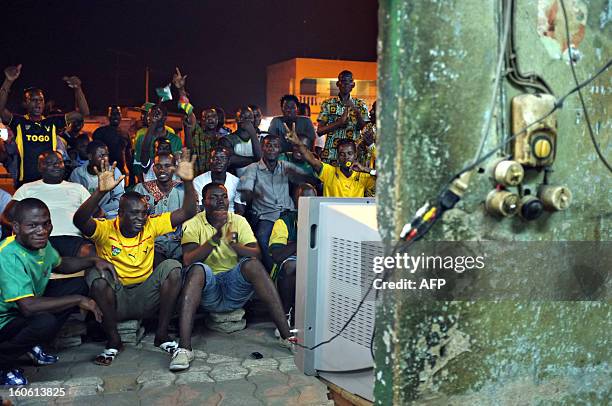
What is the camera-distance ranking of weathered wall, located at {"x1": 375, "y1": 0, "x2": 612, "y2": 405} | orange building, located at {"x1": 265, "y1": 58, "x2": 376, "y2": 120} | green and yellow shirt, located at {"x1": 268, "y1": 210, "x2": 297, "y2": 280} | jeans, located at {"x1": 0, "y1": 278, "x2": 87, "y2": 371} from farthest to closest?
1. orange building, located at {"x1": 265, "y1": 58, "x2": 376, "y2": 120}
2. green and yellow shirt, located at {"x1": 268, "y1": 210, "x2": 297, "y2": 280}
3. jeans, located at {"x1": 0, "y1": 278, "x2": 87, "y2": 371}
4. weathered wall, located at {"x1": 375, "y1": 0, "x2": 612, "y2": 405}

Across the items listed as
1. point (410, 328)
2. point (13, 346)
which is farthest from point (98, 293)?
point (410, 328)

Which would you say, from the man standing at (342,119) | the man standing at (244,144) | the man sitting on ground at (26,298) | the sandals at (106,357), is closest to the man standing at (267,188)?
the man standing at (244,144)

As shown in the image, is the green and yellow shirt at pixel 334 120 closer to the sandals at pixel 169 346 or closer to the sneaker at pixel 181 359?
the sandals at pixel 169 346

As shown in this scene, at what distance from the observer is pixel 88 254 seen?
5.03m

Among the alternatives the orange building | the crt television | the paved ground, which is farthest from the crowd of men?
the orange building

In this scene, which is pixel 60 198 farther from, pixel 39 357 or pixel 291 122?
pixel 291 122

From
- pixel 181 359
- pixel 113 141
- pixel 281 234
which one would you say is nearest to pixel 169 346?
Answer: pixel 181 359

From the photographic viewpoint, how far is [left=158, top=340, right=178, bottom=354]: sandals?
192 inches

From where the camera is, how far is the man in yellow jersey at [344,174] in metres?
6.39

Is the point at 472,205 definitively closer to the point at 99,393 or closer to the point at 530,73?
the point at 530,73

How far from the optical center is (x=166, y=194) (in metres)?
6.10

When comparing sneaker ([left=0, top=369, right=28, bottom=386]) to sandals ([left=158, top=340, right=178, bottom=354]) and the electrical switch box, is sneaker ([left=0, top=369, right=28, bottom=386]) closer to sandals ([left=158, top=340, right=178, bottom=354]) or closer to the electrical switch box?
sandals ([left=158, top=340, right=178, bottom=354])

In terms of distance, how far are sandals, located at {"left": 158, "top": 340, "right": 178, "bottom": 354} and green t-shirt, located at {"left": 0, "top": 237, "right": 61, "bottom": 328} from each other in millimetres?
1038

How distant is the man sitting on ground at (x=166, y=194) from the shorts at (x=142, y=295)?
600mm
